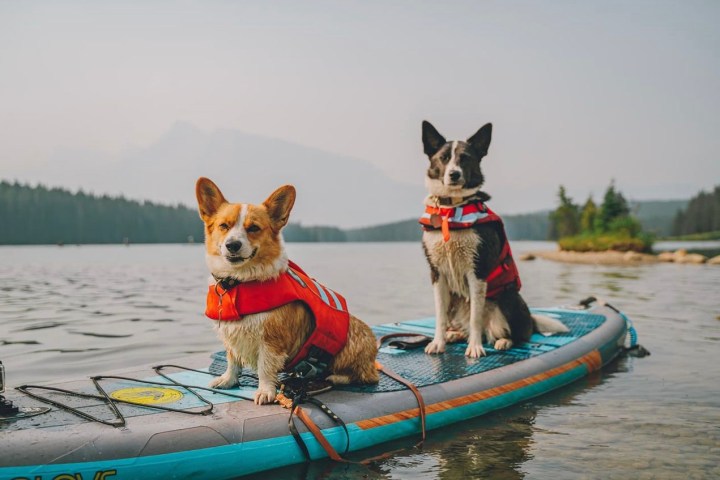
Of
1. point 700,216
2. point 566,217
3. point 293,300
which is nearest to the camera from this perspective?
point 293,300

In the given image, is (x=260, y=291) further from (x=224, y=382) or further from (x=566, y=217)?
(x=566, y=217)

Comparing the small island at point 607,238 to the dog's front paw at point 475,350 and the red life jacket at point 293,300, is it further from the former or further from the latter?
the red life jacket at point 293,300

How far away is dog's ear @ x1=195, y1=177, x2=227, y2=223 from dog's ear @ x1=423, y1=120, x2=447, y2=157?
2.96m

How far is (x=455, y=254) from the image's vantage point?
659 cm

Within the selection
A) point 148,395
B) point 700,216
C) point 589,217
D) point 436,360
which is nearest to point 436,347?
point 436,360

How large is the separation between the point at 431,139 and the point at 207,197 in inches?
122

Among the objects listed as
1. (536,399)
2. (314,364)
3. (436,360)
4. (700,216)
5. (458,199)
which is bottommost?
(536,399)

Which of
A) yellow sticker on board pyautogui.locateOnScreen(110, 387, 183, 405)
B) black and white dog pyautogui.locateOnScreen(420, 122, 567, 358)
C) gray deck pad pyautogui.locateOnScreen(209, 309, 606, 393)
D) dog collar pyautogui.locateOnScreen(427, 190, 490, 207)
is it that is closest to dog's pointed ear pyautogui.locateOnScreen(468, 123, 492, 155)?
black and white dog pyautogui.locateOnScreen(420, 122, 567, 358)

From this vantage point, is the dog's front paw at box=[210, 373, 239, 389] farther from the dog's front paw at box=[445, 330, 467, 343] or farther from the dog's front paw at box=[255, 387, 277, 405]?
the dog's front paw at box=[445, 330, 467, 343]

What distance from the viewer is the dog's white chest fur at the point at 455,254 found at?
21.5 feet

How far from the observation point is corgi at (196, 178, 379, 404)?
14.2ft

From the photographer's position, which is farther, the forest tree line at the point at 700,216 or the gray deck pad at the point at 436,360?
the forest tree line at the point at 700,216

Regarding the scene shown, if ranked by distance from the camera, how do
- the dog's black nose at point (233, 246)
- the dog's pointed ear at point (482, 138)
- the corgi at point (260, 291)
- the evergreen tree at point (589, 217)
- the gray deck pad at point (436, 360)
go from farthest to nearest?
the evergreen tree at point (589, 217)
the dog's pointed ear at point (482, 138)
the gray deck pad at point (436, 360)
the corgi at point (260, 291)
the dog's black nose at point (233, 246)

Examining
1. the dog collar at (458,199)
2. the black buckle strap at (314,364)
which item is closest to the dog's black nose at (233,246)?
the black buckle strap at (314,364)
